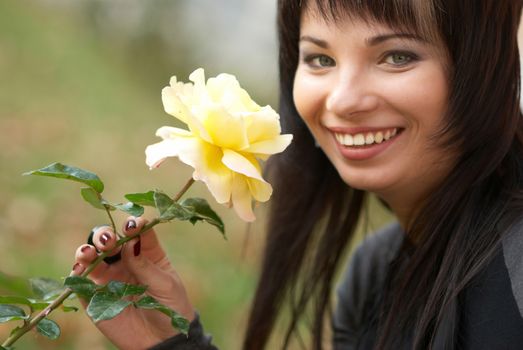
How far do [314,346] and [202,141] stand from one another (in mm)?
921

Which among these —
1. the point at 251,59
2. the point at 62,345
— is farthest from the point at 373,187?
the point at 251,59

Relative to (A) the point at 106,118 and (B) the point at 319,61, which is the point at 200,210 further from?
(A) the point at 106,118

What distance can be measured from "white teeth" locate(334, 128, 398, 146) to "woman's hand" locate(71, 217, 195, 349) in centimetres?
43

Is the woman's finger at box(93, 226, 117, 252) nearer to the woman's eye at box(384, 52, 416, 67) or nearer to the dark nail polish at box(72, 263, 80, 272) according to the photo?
the dark nail polish at box(72, 263, 80, 272)

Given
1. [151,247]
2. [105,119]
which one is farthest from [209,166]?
[105,119]

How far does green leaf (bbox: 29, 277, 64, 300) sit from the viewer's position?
1.29 meters

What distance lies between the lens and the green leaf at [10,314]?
1.14 metres

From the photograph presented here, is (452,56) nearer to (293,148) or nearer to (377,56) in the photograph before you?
(377,56)

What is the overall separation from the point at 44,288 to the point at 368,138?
2.20ft

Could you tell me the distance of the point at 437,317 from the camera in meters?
1.49

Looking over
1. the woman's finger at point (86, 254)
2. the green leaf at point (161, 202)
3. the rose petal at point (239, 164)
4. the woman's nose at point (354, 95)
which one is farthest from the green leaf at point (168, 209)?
the woman's nose at point (354, 95)

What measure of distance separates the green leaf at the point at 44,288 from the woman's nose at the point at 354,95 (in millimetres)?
610

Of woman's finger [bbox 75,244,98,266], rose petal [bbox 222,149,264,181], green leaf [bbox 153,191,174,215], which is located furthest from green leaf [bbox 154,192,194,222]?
woman's finger [bbox 75,244,98,266]

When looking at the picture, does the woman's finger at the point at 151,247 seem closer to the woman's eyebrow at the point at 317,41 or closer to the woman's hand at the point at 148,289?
the woman's hand at the point at 148,289
